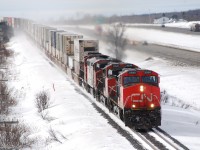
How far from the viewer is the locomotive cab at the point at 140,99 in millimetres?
21031

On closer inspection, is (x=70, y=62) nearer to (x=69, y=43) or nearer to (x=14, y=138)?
(x=69, y=43)

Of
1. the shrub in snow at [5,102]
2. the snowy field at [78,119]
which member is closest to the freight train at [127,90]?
the snowy field at [78,119]

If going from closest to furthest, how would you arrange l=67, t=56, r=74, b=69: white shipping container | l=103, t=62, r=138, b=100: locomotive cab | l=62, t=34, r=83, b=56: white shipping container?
l=103, t=62, r=138, b=100: locomotive cab < l=67, t=56, r=74, b=69: white shipping container < l=62, t=34, r=83, b=56: white shipping container

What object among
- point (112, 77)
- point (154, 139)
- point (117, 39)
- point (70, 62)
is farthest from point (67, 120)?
point (117, 39)

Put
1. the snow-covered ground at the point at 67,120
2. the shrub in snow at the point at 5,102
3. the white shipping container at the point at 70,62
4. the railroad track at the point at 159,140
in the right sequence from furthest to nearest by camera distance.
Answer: the white shipping container at the point at 70,62 → the shrub in snow at the point at 5,102 → the snow-covered ground at the point at 67,120 → the railroad track at the point at 159,140

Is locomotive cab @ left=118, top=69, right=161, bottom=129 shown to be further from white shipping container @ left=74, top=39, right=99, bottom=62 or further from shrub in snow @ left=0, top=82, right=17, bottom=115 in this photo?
white shipping container @ left=74, top=39, right=99, bottom=62

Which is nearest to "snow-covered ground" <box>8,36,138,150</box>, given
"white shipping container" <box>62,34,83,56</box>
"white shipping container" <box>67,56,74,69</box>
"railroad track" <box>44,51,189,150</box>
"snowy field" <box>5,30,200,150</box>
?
"snowy field" <box>5,30,200,150</box>

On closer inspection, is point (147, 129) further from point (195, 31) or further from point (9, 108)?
point (195, 31)

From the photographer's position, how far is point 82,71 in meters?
36.9

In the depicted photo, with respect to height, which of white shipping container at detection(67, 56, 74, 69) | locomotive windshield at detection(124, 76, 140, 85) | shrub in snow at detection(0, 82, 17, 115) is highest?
locomotive windshield at detection(124, 76, 140, 85)

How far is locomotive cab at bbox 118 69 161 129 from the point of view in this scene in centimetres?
2103

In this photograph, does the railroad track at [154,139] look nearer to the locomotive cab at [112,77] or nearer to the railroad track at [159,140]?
the railroad track at [159,140]

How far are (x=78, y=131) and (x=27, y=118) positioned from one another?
321 inches

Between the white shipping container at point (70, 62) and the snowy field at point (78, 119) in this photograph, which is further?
the white shipping container at point (70, 62)
